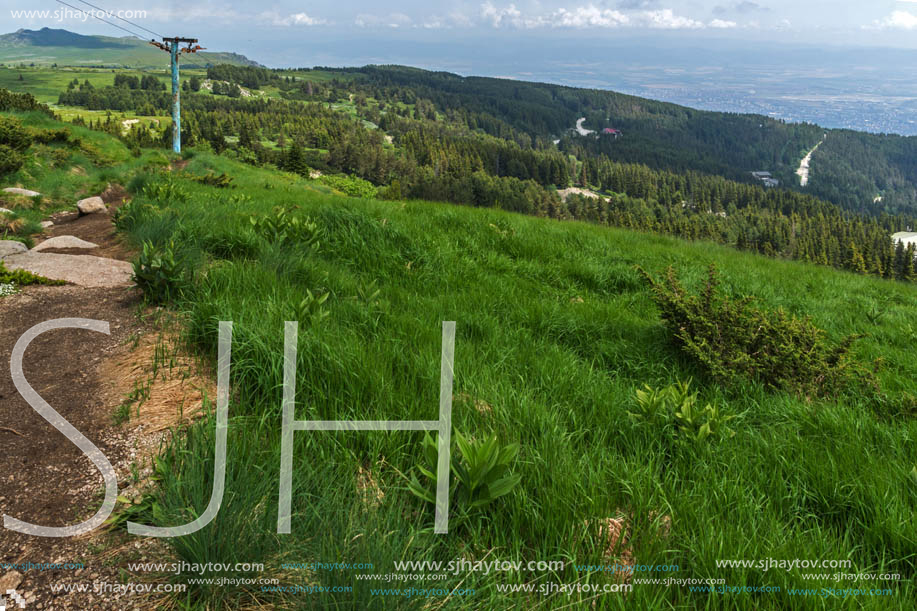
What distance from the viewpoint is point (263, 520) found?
1.79 metres

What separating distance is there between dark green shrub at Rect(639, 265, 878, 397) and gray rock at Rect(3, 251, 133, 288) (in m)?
5.77

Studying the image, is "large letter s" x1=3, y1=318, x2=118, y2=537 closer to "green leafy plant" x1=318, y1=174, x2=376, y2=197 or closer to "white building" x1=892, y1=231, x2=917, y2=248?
"green leafy plant" x1=318, y1=174, x2=376, y2=197

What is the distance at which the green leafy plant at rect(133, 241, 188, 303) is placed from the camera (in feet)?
13.9

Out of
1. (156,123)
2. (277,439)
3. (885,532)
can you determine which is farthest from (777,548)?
(156,123)

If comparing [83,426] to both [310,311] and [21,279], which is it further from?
[21,279]

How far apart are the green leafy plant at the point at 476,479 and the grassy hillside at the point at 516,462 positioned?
0.21 ft

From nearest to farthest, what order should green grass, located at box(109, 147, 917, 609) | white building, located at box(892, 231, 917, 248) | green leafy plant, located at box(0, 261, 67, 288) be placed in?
green grass, located at box(109, 147, 917, 609), green leafy plant, located at box(0, 261, 67, 288), white building, located at box(892, 231, 917, 248)

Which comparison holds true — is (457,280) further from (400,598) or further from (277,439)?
(400,598)

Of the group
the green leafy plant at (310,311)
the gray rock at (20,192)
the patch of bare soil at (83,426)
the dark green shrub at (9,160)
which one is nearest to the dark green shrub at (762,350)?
the green leafy plant at (310,311)

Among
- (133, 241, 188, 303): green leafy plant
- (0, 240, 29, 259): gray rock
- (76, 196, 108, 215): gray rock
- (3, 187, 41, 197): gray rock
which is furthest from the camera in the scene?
(3, 187, 41, 197): gray rock

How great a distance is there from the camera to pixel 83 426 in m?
2.62

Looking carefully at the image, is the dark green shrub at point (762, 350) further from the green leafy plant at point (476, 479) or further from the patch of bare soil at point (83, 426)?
the patch of bare soil at point (83, 426)

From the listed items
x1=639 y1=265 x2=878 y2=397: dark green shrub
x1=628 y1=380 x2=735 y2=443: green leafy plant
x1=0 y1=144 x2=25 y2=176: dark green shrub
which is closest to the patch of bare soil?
x1=628 y1=380 x2=735 y2=443: green leafy plant

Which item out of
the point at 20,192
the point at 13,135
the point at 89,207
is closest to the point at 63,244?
the point at 89,207
